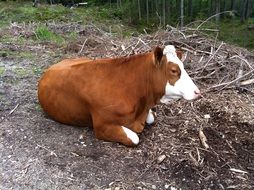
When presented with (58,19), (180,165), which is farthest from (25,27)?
(180,165)

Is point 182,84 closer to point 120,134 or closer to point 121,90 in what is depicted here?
point 121,90

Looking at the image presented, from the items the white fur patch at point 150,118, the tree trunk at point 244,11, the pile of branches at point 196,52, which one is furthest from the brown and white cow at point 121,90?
the tree trunk at point 244,11

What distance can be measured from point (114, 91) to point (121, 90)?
69 millimetres

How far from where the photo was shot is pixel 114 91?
179 inches

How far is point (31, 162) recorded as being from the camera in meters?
4.35

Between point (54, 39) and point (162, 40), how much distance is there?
2416mm

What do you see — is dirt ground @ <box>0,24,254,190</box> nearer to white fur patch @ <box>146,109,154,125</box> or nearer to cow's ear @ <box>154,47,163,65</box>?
white fur patch @ <box>146,109,154,125</box>

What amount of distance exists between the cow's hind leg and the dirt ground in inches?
2.8

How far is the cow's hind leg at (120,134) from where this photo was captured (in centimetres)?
452

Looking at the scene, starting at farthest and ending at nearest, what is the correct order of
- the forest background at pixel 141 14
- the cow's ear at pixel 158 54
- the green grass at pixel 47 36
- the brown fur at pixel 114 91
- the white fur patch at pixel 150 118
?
the forest background at pixel 141 14 → the green grass at pixel 47 36 → the white fur patch at pixel 150 118 → the brown fur at pixel 114 91 → the cow's ear at pixel 158 54

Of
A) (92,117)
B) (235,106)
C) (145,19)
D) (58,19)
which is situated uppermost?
(92,117)

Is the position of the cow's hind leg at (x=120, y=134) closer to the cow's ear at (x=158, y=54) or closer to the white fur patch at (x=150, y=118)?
the white fur patch at (x=150, y=118)

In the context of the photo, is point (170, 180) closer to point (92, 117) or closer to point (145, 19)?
point (92, 117)

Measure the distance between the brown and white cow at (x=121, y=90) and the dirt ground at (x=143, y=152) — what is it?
7.4 inches
